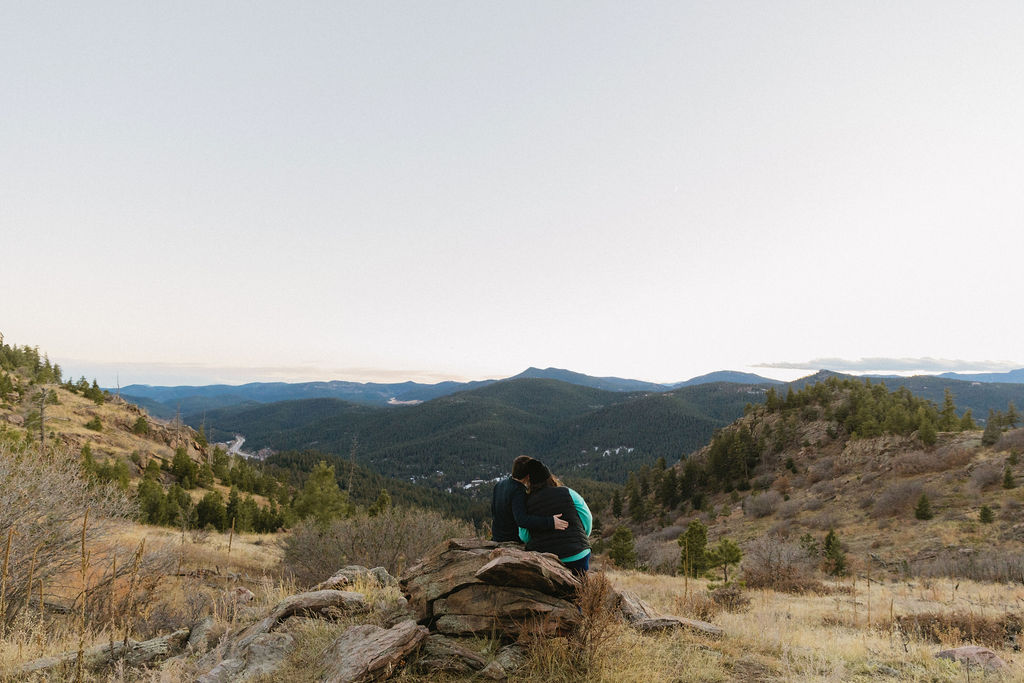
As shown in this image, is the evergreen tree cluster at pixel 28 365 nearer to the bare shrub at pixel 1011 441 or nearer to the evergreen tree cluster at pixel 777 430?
the evergreen tree cluster at pixel 777 430

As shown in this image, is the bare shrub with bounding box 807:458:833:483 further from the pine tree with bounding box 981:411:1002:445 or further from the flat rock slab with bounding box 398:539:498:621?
the flat rock slab with bounding box 398:539:498:621

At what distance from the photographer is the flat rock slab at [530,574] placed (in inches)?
211

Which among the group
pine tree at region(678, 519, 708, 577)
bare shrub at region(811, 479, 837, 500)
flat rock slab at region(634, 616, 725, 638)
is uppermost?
flat rock slab at region(634, 616, 725, 638)

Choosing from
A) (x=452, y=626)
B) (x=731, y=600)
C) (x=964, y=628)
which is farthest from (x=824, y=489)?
(x=452, y=626)

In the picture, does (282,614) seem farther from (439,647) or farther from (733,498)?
(733,498)

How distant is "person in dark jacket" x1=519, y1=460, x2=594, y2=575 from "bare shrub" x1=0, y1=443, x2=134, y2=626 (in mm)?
7866

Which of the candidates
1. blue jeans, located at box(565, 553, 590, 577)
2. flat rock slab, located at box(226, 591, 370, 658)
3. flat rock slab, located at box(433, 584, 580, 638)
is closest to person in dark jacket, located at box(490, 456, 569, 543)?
blue jeans, located at box(565, 553, 590, 577)

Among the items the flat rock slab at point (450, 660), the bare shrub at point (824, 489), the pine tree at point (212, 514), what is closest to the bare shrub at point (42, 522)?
the flat rock slab at point (450, 660)

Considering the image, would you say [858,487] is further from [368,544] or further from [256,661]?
[256,661]

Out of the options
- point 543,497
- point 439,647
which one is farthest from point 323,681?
point 543,497

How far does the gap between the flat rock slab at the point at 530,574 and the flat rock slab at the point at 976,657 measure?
4.94 metres

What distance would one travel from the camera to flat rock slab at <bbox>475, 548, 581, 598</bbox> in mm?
5371

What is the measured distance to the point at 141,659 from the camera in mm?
6410

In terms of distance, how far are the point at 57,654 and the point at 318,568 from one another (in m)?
12.4
